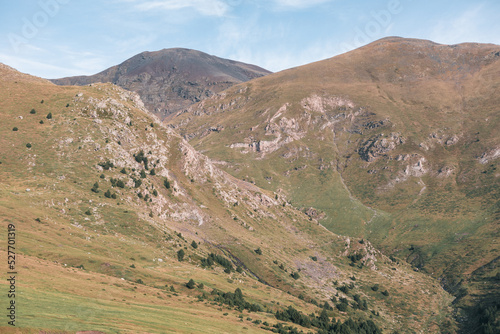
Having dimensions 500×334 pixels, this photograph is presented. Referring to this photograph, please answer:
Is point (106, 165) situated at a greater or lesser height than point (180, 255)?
greater

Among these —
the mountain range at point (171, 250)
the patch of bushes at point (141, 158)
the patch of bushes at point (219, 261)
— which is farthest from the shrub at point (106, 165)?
the patch of bushes at point (219, 261)

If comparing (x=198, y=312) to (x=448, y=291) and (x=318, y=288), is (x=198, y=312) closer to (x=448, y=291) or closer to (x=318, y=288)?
(x=318, y=288)

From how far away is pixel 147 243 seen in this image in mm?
99188

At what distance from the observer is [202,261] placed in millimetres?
108062

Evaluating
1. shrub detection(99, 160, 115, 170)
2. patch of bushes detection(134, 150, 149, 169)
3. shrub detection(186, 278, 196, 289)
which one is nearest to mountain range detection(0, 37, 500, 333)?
shrub detection(186, 278, 196, 289)

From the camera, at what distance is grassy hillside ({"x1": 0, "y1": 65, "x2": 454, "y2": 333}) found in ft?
172

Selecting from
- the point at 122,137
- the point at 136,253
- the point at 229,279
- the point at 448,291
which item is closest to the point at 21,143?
the point at 122,137

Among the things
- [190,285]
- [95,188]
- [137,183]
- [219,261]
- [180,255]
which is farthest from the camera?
[137,183]

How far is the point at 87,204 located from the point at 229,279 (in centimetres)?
5087

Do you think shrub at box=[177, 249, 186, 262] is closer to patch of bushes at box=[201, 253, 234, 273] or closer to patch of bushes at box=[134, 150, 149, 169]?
patch of bushes at box=[201, 253, 234, 273]

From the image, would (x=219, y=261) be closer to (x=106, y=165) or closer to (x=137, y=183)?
(x=137, y=183)

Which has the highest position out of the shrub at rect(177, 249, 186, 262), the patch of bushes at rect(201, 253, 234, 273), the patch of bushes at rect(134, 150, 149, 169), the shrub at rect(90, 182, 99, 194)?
the patch of bushes at rect(134, 150, 149, 169)

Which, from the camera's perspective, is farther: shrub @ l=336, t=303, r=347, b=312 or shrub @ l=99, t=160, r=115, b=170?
shrub @ l=336, t=303, r=347, b=312

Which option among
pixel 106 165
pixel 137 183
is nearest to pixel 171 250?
pixel 137 183
